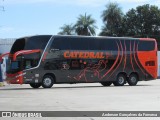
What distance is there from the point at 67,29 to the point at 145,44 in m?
63.9

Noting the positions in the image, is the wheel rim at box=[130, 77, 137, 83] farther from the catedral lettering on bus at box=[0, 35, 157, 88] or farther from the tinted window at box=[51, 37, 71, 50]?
the tinted window at box=[51, 37, 71, 50]

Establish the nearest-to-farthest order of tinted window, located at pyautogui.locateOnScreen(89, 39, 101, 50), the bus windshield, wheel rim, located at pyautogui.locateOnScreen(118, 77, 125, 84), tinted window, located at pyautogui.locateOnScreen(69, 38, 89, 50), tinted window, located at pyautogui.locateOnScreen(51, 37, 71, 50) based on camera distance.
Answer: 1. the bus windshield
2. tinted window, located at pyautogui.locateOnScreen(51, 37, 71, 50)
3. tinted window, located at pyautogui.locateOnScreen(69, 38, 89, 50)
4. tinted window, located at pyautogui.locateOnScreen(89, 39, 101, 50)
5. wheel rim, located at pyautogui.locateOnScreen(118, 77, 125, 84)

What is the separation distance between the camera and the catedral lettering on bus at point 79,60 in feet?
91.5

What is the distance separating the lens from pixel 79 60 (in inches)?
1184

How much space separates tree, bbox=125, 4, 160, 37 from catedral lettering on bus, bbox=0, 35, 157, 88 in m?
54.2

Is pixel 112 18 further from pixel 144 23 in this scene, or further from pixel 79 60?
pixel 79 60

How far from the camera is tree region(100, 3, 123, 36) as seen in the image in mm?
88312

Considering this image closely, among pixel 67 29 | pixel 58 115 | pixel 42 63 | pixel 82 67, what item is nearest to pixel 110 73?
pixel 82 67

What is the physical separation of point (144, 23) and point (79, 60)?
194 feet

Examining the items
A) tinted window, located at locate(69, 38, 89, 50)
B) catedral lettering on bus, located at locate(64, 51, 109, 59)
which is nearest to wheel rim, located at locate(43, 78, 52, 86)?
catedral lettering on bus, located at locate(64, 51, 109, 59)

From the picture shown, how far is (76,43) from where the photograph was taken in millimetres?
29797

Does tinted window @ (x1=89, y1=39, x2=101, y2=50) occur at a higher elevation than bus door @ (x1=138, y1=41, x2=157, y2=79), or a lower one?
higher

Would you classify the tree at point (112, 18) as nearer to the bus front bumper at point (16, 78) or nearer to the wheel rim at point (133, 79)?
the wheel rim at point (133, 79)

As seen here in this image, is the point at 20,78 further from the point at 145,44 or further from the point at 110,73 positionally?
the point at 145,44
